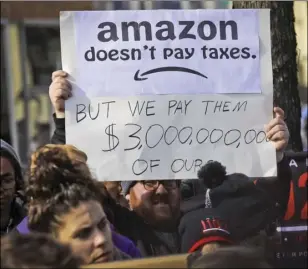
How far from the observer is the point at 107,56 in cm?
247

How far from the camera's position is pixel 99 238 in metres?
2.15

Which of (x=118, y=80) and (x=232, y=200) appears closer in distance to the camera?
(x=118, y=80)

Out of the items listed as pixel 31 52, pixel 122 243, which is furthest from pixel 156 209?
pixel 31 52

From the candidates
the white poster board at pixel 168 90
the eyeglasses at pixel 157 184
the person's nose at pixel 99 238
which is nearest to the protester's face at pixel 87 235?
the person's nose at pixel 99 238

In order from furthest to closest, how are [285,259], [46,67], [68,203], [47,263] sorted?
[46,67]
[285,259]
[68,203]
[47,263]

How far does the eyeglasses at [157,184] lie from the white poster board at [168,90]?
76 millimetres

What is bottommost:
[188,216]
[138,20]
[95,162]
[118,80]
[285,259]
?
[285,259]

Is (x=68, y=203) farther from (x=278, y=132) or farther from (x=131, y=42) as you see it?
(x=278, y=132)

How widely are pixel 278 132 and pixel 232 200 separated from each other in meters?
0.32

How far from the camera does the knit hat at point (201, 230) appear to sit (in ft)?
8.46

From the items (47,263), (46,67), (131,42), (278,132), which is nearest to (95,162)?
(131,42)

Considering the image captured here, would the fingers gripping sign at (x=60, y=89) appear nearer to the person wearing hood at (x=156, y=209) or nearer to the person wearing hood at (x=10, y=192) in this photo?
the person wearing hood at (x=156, y=209)

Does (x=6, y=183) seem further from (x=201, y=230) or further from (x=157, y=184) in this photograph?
(x=201, y=230)

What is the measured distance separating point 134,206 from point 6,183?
458 millimetres
